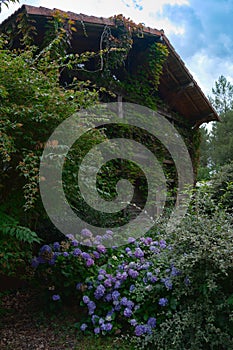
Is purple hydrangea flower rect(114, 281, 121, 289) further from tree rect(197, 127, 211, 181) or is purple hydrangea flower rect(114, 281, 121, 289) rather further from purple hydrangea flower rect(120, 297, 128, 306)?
tree rect(197, 127, 211, 181)

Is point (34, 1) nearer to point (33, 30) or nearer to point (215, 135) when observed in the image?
point (33, 30)

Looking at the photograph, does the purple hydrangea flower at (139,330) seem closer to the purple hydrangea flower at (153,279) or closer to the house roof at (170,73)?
the purple hydrangea flower at (153,279)

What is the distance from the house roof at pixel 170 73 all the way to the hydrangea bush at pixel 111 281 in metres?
3.18

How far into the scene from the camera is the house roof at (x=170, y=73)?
15.6 ft

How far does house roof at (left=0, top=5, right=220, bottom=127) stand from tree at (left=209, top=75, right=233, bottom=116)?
14.9 meters

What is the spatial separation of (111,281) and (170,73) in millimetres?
5239

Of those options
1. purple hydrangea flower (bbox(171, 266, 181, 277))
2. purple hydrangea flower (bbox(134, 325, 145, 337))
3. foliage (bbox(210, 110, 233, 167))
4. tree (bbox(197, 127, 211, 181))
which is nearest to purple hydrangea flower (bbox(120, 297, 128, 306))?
purple hydrangea flower (bbox(134, 325, 145, 337))

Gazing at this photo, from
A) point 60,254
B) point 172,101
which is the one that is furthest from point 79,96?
point 172,101

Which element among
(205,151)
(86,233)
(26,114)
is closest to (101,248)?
(86,233)

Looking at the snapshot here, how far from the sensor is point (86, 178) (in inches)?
117

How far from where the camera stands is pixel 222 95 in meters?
22.6

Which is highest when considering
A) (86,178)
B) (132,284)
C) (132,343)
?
(86,178)

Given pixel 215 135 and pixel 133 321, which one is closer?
pixel 133 321

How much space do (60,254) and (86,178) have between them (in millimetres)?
953
